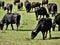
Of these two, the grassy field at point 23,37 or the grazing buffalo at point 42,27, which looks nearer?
the grassy field at point 23,37

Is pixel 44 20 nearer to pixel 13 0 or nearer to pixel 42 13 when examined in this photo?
pixel 42 13

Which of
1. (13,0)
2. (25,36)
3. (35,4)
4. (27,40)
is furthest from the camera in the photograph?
(13,0)

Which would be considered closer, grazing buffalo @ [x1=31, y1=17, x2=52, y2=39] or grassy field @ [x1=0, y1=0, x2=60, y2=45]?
grassy field @ [x1=0, y1=0, x2=60, y2=45]

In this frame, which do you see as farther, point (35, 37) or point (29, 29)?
point (29, 29)

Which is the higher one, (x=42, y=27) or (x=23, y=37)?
(x=42, y=27)

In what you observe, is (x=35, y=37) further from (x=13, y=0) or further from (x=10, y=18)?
(x=13, y=0)

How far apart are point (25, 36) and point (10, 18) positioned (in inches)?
105

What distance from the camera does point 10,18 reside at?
21062mm

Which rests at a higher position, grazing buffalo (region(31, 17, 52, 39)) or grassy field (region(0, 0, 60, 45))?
grazing buffalo (region(31, 17, 52, 39))

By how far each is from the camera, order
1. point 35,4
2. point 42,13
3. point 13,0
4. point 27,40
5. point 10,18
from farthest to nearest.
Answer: point 13,0
point 35,4
point 42,13
point 10,18
point 27,40

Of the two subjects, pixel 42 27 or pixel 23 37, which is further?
pixel 23 37

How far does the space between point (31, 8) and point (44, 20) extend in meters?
15.8

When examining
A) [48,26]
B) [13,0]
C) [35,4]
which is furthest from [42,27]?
[13,0]

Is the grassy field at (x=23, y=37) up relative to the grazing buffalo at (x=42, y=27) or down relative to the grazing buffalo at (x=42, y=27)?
down
